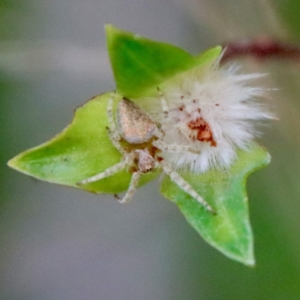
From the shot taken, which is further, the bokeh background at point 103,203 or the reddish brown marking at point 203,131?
the bokeh background at point 103,203

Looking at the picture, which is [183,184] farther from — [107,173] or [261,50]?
[261,50]

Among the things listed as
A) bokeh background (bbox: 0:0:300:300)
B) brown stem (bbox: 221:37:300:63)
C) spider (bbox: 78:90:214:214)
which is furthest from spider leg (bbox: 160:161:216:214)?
bokeh background (bbox: 0:0:300:300)

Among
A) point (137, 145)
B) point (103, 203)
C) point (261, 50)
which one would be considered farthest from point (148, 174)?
point (103, 203)

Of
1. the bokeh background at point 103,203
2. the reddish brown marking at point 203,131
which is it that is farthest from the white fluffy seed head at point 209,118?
the bokeh background at point 103,203

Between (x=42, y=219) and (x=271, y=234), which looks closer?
(x=271, y=234)

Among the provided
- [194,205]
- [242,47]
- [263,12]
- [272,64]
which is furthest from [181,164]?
[263,12]

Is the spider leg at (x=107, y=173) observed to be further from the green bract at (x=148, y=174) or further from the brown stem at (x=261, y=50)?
the brown stem at (x=261, y=50)

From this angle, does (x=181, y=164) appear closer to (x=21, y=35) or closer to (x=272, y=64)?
(x=272, y=64)
